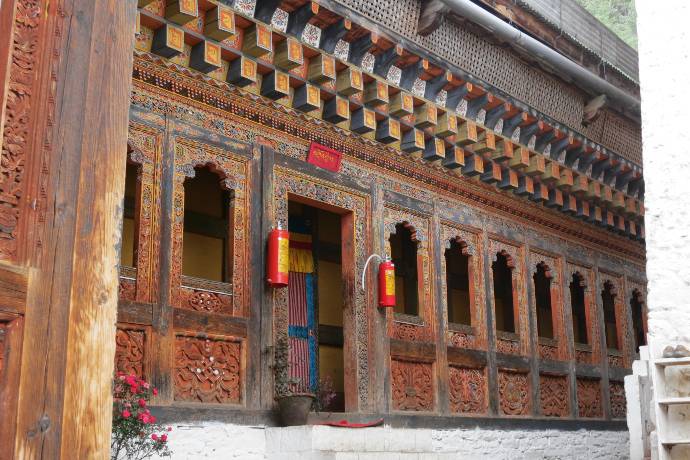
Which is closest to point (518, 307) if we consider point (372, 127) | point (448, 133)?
point (448, 133)

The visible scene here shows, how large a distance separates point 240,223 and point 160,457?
189 cm

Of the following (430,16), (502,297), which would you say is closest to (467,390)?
(502,297)

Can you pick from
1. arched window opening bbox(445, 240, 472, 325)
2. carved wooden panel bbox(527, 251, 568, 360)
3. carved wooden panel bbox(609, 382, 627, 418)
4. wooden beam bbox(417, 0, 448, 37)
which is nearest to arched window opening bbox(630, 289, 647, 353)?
carved wooden panel bbox(609, 382, 627, 418)

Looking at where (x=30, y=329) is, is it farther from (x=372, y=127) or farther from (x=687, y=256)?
(x=372, y=127)

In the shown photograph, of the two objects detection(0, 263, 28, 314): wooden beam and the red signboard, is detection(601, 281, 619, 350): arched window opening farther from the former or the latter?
detection(0, 263, 28, 314): wooden beam

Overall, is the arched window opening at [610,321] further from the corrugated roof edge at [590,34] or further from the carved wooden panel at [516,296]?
the carved wooden panel at [516,296]

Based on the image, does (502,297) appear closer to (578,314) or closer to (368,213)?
(578,314)

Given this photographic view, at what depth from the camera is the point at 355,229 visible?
25.6 feet

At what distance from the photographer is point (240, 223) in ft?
→ 22.2

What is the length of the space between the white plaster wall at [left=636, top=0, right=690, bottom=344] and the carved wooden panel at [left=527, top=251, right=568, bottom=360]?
419 centimetres

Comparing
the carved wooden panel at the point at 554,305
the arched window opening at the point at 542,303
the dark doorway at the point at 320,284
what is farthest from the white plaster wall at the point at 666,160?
the arched window opening at the point at 542,303

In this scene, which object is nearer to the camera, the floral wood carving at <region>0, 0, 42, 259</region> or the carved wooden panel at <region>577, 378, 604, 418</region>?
the floral wood carving at <region>0, 0, 42, 259</region>

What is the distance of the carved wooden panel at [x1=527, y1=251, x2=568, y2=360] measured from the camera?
994 centimetres

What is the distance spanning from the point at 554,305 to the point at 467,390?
7.21ft
